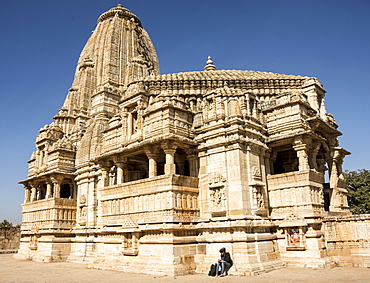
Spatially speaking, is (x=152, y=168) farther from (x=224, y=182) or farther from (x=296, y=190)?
(x=296, y=190)

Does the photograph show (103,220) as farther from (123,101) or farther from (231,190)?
(231,190)

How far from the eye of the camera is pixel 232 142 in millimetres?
18797

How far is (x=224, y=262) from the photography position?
656 inches

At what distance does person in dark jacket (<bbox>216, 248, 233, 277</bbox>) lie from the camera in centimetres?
1652

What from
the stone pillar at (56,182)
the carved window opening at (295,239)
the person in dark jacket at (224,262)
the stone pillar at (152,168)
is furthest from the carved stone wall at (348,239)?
the stone pillar at (56,182)

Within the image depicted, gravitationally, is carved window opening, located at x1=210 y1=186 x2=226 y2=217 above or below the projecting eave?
below

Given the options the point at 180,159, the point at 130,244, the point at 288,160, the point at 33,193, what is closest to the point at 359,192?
the point at 288,160

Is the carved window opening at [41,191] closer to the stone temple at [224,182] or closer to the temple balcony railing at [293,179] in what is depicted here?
the stone temple at [224,182]

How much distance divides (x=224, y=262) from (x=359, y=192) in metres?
26.5

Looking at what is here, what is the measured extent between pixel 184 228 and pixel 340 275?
25.3ft

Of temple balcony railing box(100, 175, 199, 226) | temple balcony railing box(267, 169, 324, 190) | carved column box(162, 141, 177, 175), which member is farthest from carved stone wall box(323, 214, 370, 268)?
carved column box(162, 141, 177, 175)

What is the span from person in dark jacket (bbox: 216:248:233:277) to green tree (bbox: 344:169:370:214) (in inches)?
971

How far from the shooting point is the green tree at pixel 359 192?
119ft

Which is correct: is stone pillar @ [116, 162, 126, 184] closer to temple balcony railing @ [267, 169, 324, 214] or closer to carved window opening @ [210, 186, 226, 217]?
carved window opening @ [210, 186, 226, 217]
